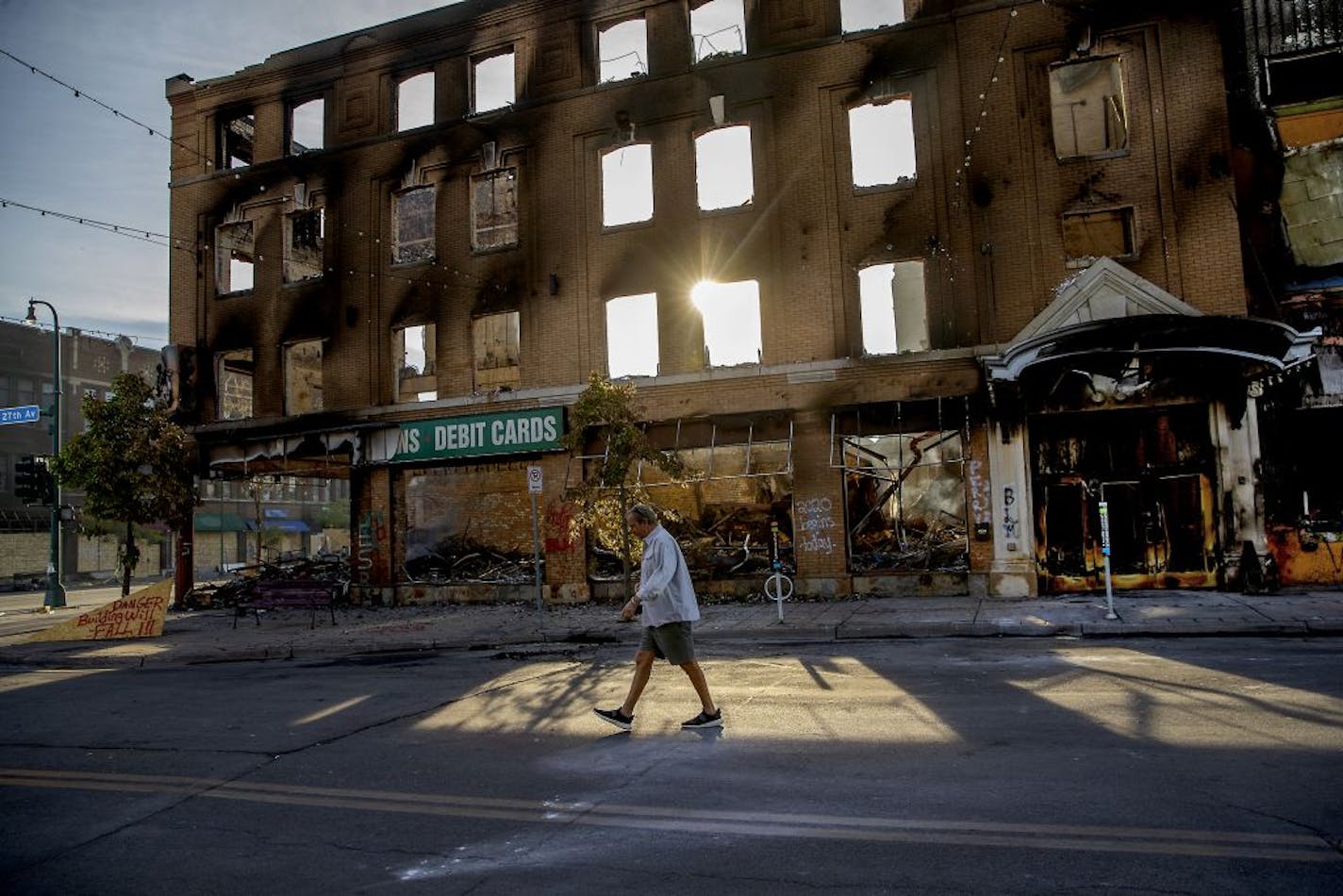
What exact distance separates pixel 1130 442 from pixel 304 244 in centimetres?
2061

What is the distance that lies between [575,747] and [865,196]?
1438 centimetres

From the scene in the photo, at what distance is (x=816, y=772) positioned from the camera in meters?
5.29

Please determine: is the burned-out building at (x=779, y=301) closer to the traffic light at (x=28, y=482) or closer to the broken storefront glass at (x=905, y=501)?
the broken storefront glass at (x=905, y=501)

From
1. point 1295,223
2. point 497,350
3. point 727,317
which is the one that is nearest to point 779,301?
point 727,317

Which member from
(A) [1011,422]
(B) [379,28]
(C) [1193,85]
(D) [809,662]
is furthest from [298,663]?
(C) [1193,85]

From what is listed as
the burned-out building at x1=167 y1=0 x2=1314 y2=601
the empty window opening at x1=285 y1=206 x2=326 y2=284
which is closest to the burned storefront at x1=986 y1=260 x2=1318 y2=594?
the burned-out building at x1=167 y1=0 x2=1314 y2=601

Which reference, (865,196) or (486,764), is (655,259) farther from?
(486,764)

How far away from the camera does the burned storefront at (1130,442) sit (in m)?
15.2

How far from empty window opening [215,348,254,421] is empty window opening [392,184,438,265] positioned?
5.25 m

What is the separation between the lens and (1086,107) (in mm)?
17047

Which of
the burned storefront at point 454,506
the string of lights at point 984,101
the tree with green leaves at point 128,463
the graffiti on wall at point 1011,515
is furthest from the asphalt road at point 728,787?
the tree with green leaves at point 128,463

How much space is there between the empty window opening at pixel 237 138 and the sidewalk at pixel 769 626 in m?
13.6

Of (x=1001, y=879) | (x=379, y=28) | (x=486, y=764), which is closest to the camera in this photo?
(x=1001, y=879)

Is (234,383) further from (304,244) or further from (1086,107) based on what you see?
(1086,107)
